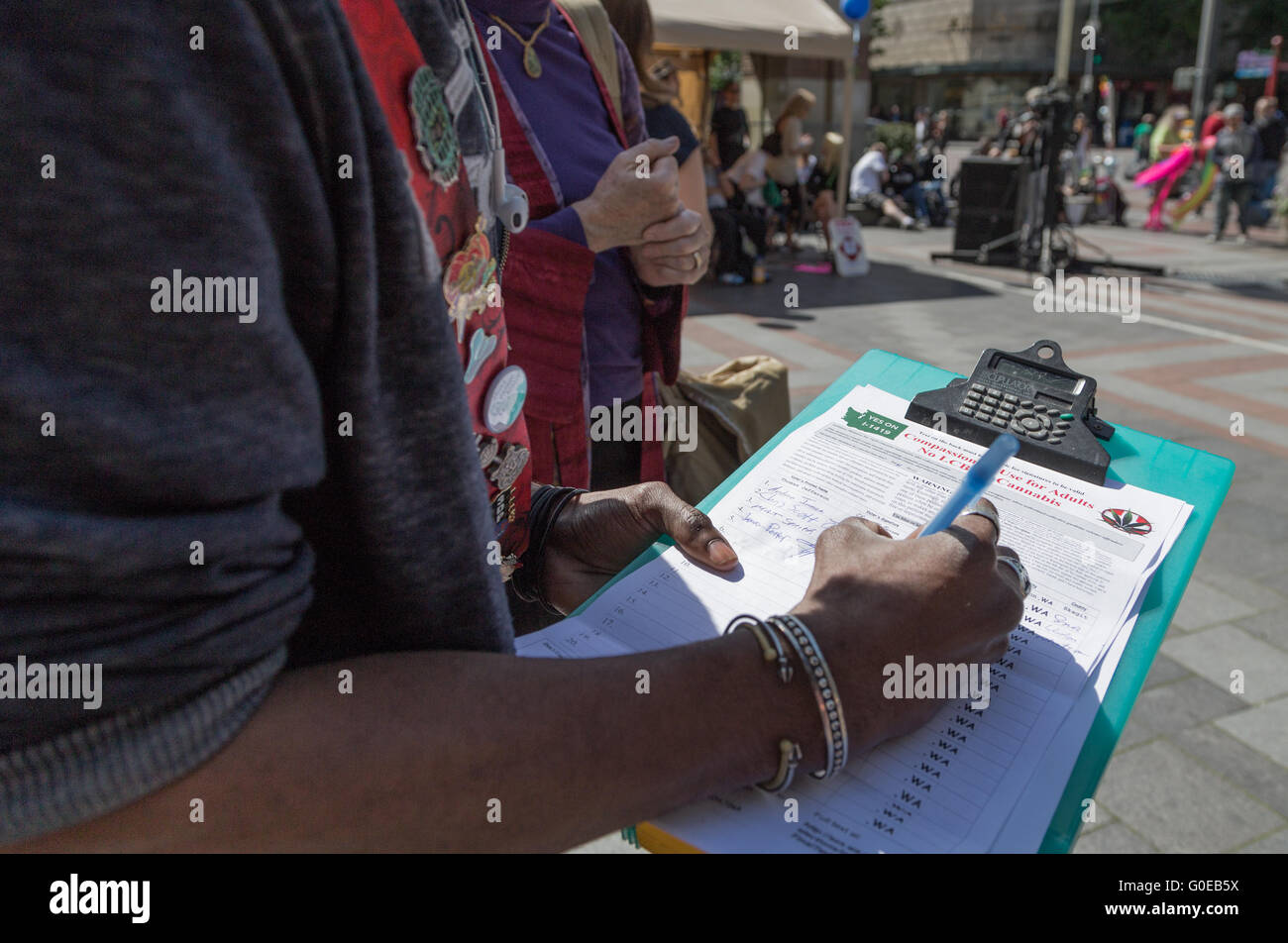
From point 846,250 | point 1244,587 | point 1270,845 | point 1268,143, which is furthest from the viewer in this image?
point 1268,143

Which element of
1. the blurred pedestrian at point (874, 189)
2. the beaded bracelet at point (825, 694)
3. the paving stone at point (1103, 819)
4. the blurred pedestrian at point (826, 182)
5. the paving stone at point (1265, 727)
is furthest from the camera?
the blurred pedestrian at point (874, 189)

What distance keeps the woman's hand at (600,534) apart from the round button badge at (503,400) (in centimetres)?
20

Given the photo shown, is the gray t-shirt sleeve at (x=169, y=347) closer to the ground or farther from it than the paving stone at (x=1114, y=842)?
farther from it

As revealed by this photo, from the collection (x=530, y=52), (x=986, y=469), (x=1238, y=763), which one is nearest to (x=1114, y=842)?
(x=1238, y=763)

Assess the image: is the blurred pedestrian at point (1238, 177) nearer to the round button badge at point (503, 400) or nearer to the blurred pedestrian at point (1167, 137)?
the blurred pedestrian at point (1167, 137)

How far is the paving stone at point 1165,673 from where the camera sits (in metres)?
2.89

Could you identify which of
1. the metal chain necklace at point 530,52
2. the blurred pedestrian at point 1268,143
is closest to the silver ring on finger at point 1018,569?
the metal chain necklace at point 530,52

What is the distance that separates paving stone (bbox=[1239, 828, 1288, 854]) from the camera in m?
2.13

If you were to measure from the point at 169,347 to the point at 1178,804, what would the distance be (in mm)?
2604

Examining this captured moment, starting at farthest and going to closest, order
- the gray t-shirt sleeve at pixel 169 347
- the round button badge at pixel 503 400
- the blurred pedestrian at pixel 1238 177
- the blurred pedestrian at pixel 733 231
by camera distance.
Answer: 1. the blurred pedestrian at pixel 1238 177
2. the blurred pedestrian at pixel 733 231
3. the round button badge at pixel 503 400
4. the gray t-shirt sleeve at pixel 169 347

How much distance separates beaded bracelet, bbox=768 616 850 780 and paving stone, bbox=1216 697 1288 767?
2419 millimetres

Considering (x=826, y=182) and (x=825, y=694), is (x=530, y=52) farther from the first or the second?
(x=826, y=182)

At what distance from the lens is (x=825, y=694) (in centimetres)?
70
